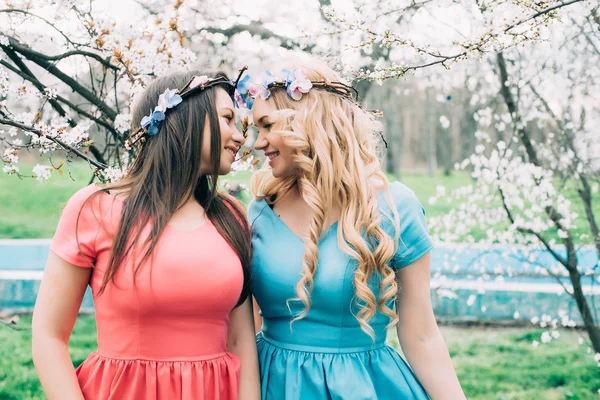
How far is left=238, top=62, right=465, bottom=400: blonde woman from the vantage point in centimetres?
192

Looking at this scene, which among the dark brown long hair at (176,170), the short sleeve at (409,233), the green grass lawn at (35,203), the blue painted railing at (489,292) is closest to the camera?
the dark brown long hair at (176,170)

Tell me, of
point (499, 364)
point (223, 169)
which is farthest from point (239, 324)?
point (499, 364)

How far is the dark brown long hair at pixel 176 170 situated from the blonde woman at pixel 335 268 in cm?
15

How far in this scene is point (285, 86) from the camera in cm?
209

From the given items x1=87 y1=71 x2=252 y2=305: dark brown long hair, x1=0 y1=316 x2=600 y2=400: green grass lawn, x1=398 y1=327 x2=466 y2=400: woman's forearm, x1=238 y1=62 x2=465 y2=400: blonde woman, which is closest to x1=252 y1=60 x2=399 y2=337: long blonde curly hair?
x1=238 y1=62 x2=465 y2=400: blonde woman

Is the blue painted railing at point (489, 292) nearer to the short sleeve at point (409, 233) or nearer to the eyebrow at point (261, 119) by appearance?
the short sleeve at point (409, 233)

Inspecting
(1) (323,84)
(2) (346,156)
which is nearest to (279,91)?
(1) (323,84)

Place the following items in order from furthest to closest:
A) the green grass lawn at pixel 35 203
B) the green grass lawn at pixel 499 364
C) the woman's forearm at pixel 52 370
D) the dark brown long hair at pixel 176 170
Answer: the green grass lawn at pixel 35 203
the green grass lawn at pixel 499 364
the dark brown long hair at pixel 176 170
the woman's forearm at pixel 52 370

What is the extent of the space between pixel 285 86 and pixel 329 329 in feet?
2.71

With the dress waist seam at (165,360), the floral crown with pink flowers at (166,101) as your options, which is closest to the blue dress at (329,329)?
the dress waist seam at (165,360)

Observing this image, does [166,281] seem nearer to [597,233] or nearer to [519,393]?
[597,233]

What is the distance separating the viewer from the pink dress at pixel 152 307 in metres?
1.73

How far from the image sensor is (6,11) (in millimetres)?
2500

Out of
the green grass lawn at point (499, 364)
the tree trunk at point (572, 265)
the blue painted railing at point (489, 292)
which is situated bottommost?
the green grass lawn at point (499, 364)
